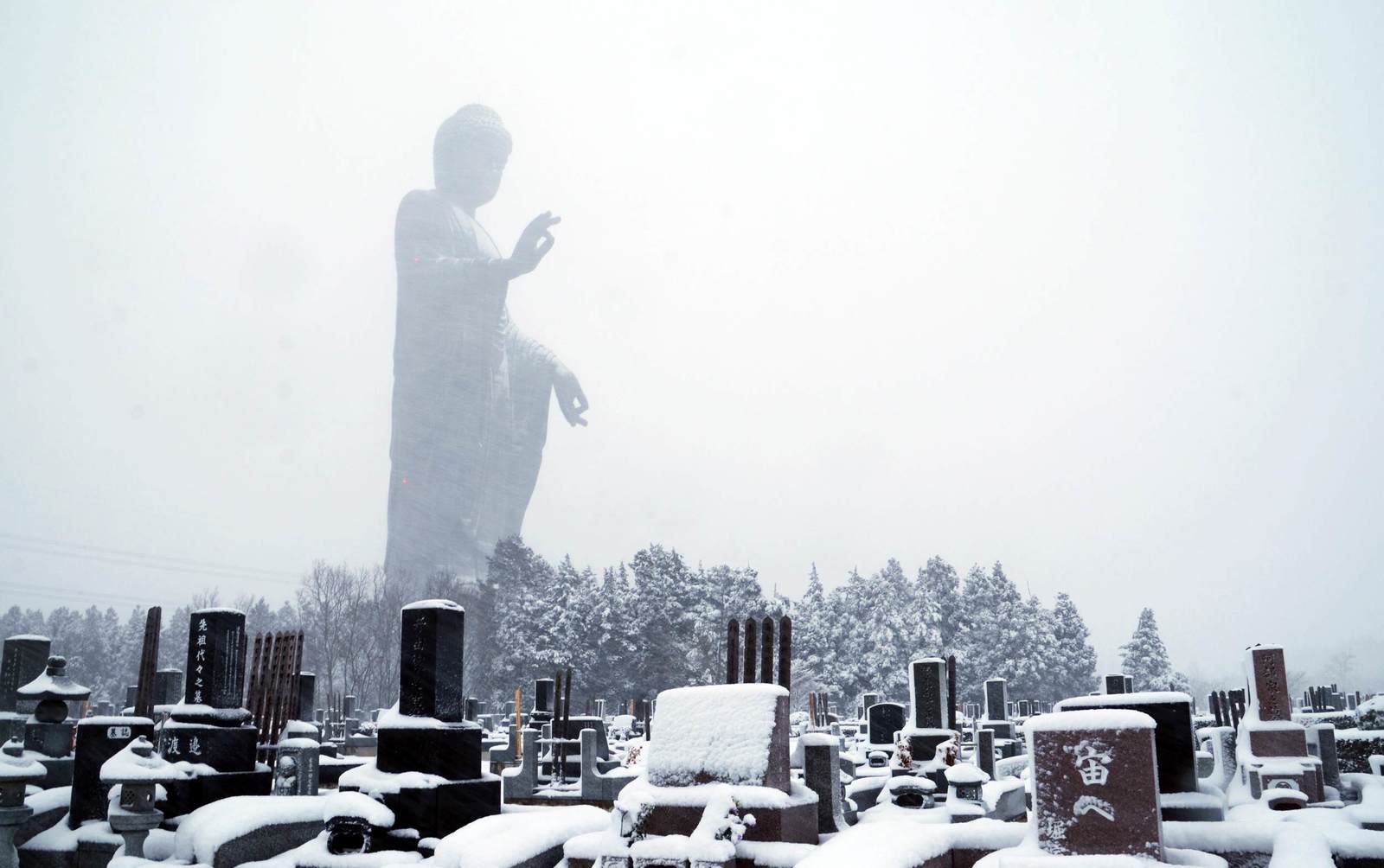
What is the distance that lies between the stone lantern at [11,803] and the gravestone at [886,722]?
15.4m

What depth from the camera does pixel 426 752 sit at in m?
10.9

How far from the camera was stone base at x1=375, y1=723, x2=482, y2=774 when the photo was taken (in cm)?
1089

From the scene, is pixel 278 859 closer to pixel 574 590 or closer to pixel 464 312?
pixel 574 590

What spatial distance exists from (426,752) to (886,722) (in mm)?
12842

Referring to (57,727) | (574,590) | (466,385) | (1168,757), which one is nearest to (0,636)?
→ (466,385)

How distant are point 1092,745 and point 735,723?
3192mm

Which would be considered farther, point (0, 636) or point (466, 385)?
point (466, 385)

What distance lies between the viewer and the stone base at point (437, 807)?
10414 millimetres

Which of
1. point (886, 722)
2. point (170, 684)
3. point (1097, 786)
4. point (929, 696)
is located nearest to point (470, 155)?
point (170, 684)

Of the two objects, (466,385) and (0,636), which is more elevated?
(466,385)

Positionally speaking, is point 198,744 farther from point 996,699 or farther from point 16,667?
point 996,699

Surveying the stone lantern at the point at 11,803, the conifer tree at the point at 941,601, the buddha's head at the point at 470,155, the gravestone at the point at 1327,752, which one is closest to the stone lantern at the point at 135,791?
the stone lantern at the point at 11,803

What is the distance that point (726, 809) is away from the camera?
7660 mm

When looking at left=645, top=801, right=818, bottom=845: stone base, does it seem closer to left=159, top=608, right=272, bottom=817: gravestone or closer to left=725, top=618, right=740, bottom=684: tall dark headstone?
left=725, top=618, right=740, bottom=684: tall dark headstone
